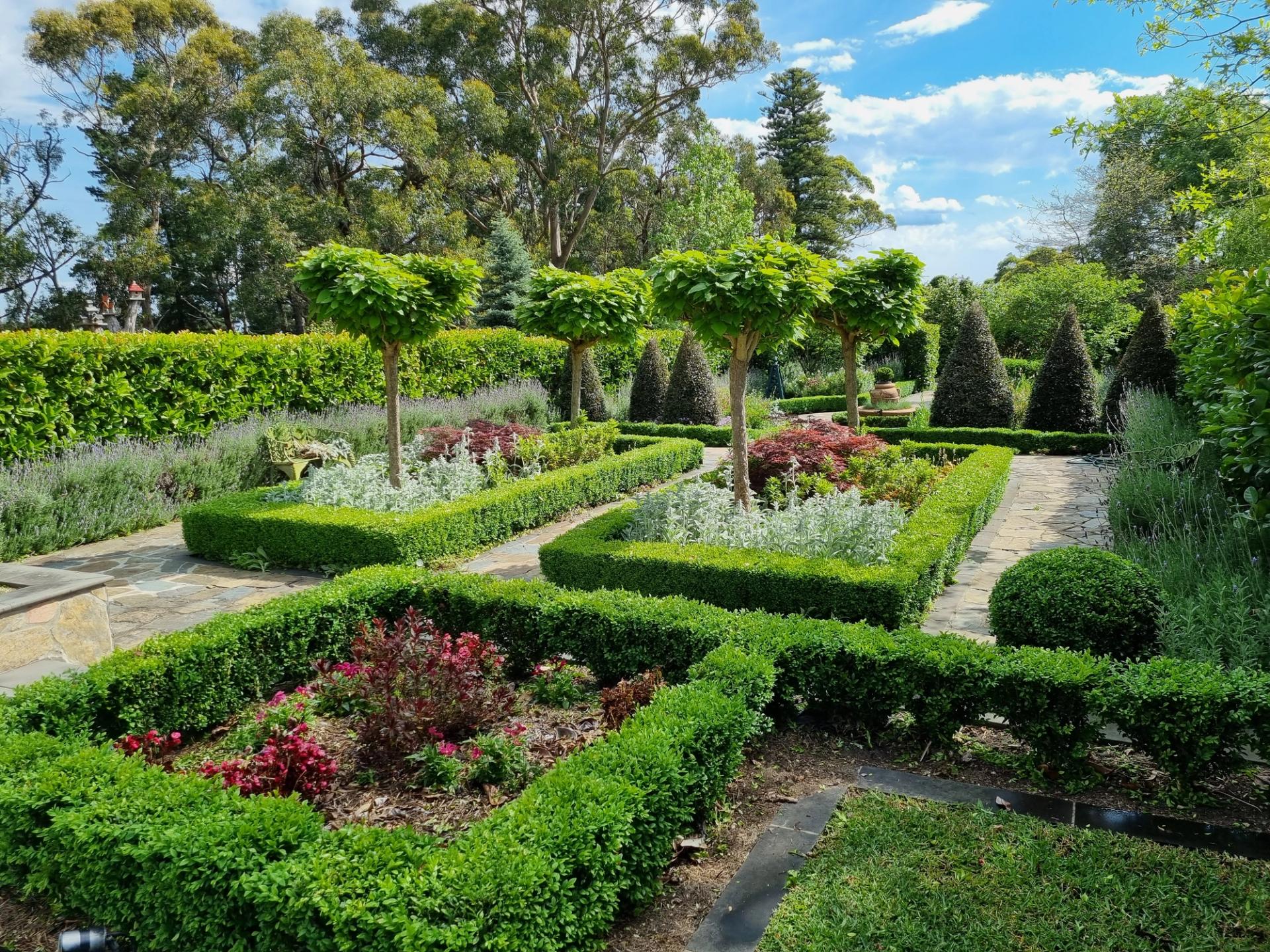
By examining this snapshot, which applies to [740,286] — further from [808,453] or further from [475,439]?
[475,439]

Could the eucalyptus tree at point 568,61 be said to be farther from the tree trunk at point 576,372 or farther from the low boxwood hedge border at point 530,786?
the low boxwood hedge border at point 530,786

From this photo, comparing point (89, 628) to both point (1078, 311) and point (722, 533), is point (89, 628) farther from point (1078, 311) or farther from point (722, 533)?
point (1078, 311)

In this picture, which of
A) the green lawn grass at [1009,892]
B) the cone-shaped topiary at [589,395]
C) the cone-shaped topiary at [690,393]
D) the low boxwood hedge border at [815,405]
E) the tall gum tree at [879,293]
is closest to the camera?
the green lawn grass at [1009,892]

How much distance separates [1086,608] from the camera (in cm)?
440

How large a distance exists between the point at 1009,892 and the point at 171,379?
10.7 m

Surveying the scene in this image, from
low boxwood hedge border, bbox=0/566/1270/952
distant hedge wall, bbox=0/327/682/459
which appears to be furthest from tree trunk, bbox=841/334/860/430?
low boxwood hedge border, bbox=0/566/1270/952

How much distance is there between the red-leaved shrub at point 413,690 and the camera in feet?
11.9

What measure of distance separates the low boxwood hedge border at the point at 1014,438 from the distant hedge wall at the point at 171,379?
8661 millimetres

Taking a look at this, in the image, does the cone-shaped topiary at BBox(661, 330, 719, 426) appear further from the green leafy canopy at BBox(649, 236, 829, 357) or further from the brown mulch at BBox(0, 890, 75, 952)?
the brown mulch at BBox(0, 890, 75, 952)

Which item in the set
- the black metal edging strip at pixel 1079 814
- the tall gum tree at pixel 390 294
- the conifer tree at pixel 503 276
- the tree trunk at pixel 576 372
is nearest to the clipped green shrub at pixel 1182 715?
the black metal edging strip at pixel 1079 814

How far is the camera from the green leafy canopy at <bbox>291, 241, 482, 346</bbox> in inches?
299

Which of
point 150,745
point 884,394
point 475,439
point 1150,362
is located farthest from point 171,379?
point 1150,362

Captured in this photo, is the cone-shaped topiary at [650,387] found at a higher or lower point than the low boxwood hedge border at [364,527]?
higher

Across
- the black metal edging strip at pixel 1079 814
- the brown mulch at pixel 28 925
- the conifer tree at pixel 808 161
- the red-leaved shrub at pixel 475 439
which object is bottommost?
the brown mulch at pixel 28 925
